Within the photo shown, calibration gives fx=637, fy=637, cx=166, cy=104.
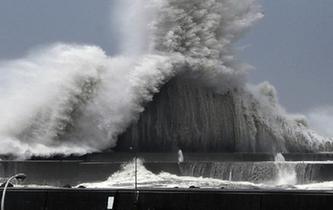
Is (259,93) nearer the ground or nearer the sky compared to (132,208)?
nearer the sky

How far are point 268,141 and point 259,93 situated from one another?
→ 4.30 metres

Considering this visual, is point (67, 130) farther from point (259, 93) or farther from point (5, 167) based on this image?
point (259, 93)

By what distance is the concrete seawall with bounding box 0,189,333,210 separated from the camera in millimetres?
13258

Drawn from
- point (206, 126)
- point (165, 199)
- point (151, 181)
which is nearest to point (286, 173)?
point (151, 181)

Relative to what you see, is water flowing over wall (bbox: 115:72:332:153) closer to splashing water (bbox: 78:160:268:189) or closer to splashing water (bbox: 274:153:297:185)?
splashing water (bbox: 78:160:268:189)

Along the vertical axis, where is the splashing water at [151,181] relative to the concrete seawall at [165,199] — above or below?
above

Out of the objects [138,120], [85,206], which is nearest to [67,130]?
[138,120]

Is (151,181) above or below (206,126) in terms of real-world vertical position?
below

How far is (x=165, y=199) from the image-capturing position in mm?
13906

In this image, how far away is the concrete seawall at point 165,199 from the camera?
1326cm

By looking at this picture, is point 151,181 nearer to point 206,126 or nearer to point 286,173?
point 286,173

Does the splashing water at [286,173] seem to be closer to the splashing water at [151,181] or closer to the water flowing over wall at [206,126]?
the splashing water at [151,181]

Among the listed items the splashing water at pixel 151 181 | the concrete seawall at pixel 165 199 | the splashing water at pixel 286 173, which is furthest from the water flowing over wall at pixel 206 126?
the concrete seawall at pixel 165 199

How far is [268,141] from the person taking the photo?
3041 cm
